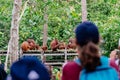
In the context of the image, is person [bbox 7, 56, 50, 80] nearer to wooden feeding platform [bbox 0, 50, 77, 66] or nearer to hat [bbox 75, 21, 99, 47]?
hat [bbox 75, 21, 99, 47]

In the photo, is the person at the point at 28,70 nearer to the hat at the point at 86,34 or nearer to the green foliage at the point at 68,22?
the hat at the point at 86,34

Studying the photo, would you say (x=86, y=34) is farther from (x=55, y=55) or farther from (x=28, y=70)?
(x=55, y=55)

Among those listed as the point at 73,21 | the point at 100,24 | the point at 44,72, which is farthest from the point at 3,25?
the point at 44,72

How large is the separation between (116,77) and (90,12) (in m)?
15.5

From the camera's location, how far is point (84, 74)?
2.82 m

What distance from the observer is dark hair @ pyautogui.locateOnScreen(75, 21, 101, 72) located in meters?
2.78

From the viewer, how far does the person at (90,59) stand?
110 inches

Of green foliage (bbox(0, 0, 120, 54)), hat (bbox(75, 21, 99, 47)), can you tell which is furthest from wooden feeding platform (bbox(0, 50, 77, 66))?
hat (bbox(75, 21, 99, 47))

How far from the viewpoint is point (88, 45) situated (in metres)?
2.80

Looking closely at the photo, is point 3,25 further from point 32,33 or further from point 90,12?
point 90,12

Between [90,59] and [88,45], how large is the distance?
3.9 inches

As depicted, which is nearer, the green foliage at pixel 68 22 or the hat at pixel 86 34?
the hat at pixel 86 34

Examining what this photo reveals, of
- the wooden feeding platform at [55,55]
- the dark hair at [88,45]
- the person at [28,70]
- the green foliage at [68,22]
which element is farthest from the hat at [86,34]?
the green foliage at [68,22]

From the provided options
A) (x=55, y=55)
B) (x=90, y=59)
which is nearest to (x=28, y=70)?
(x=90, y=59)
